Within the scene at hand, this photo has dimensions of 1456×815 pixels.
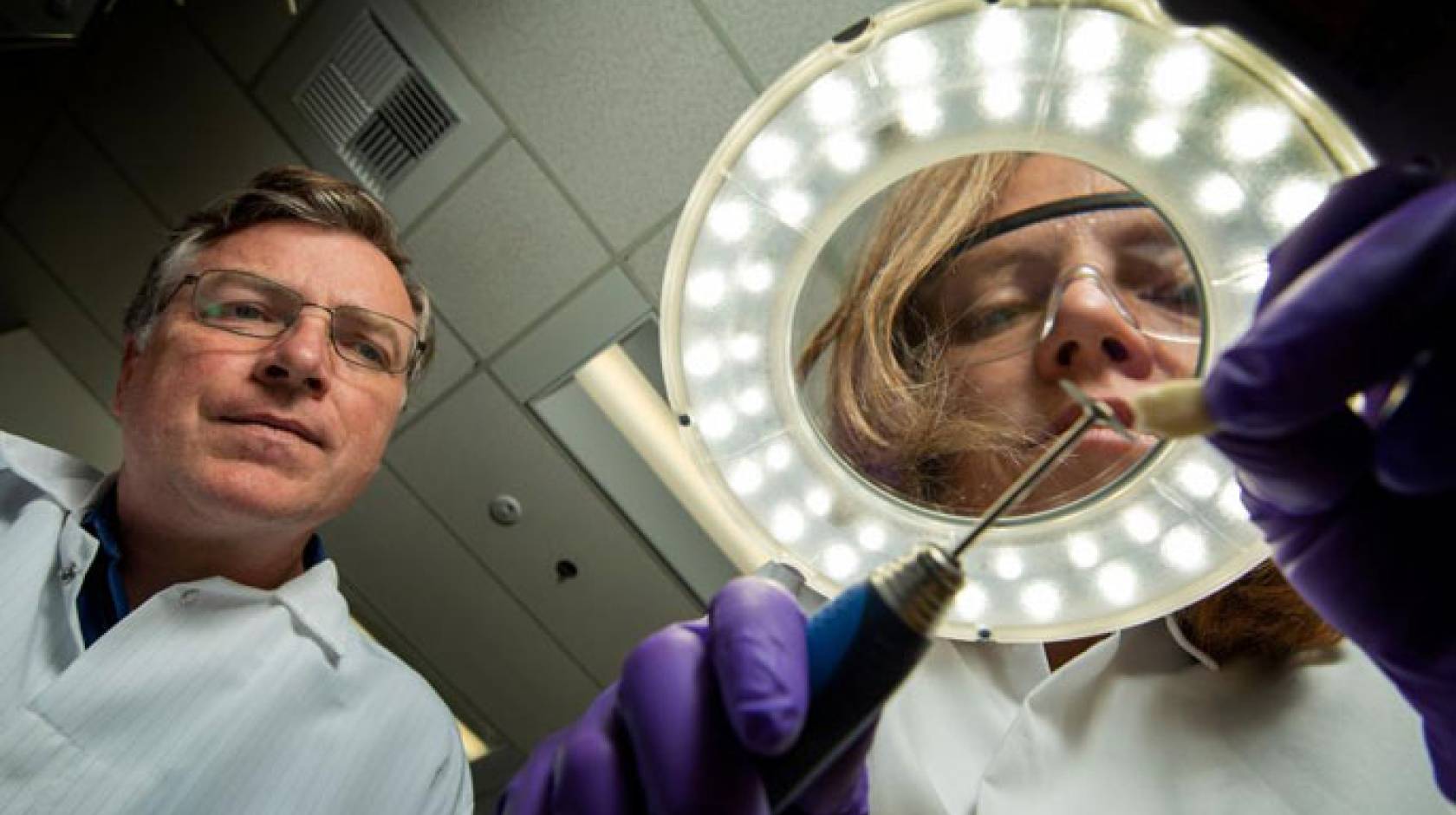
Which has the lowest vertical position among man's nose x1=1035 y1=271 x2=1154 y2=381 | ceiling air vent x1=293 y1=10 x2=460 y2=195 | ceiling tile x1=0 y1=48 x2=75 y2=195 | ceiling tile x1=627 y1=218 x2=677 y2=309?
man's nose x1=1035 y1=271 x2=1154 y2=381

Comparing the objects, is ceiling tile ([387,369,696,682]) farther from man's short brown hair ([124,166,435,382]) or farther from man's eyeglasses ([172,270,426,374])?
man's eyeglasses ([172,270,426,374])

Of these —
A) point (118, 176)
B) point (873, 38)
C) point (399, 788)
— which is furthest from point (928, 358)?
point (118, 176)

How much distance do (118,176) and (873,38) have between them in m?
2.47

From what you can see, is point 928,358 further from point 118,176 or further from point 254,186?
point 118,176

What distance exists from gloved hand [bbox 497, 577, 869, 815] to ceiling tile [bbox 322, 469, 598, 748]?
6.26ft

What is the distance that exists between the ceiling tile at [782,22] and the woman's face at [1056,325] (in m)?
0.80

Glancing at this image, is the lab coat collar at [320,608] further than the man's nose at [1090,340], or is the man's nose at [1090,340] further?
the lab coat collar at [320,608]

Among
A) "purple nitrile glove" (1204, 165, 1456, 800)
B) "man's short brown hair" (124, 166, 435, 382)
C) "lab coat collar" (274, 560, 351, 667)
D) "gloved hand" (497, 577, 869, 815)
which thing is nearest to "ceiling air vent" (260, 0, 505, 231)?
"man's short brown hair" (124, 166, 435, 382)

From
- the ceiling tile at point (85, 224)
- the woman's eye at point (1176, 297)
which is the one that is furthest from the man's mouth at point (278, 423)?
the ceiling tile at point (85, 224)

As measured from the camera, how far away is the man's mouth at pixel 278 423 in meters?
1.18

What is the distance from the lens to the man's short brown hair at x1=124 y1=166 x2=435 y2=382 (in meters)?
1.40

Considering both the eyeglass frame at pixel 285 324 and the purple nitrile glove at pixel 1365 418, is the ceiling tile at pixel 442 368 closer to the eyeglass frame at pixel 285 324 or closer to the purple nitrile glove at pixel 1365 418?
the eyeglass frame at pixel 285 324

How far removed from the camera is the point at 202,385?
3.88 ft

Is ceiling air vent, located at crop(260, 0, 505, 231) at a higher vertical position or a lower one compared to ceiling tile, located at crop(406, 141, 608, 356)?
higher
